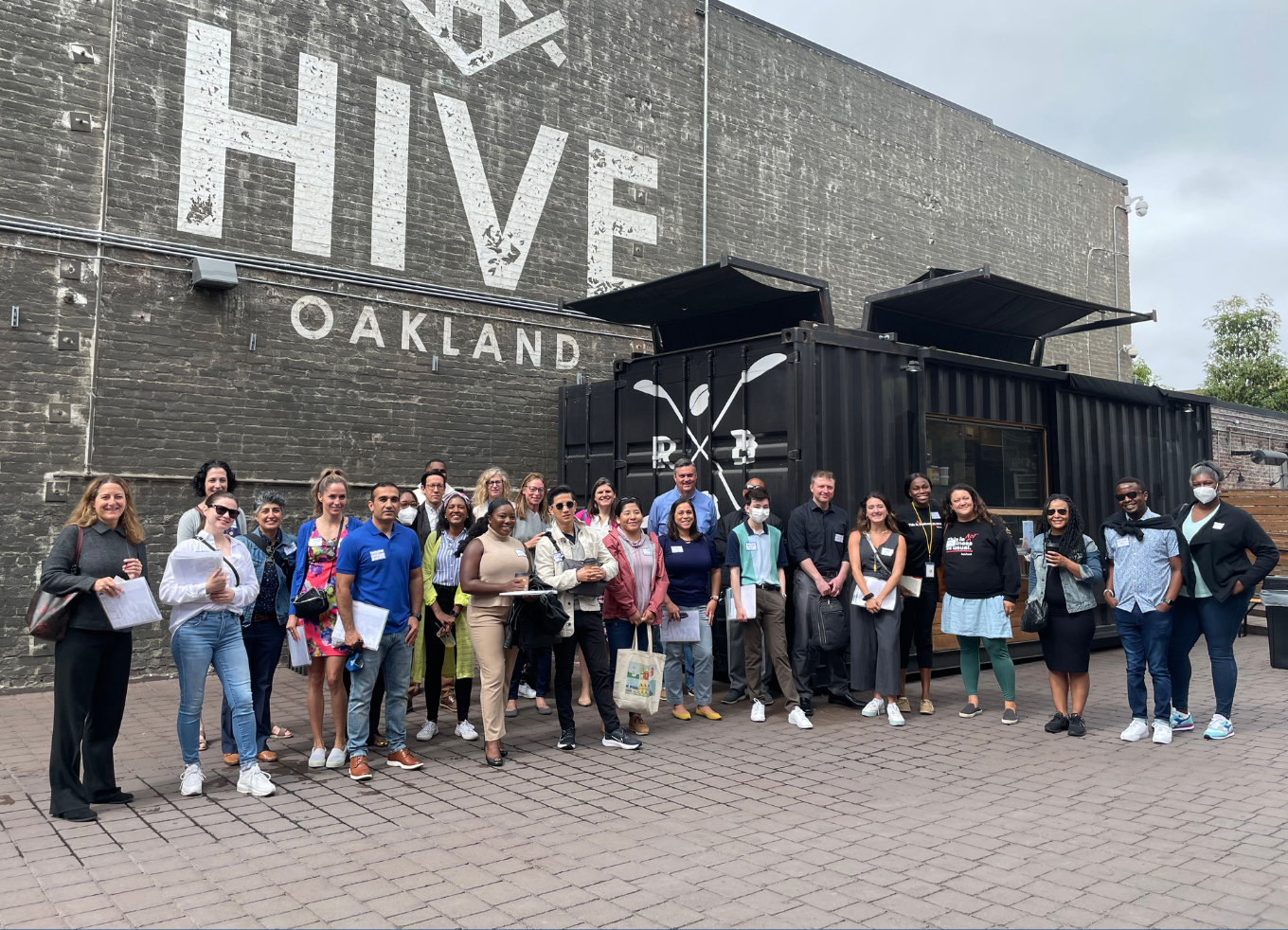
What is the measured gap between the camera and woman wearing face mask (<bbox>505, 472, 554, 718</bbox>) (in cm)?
756

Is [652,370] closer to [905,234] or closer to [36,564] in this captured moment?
[36,564]

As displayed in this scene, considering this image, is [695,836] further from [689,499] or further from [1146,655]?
[1146,655]

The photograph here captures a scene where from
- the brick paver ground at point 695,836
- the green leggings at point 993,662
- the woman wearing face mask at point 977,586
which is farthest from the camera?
the green leggings at point 993,662

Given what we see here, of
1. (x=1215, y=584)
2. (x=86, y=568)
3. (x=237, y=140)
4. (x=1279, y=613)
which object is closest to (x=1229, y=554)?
(x=1215, y=584)

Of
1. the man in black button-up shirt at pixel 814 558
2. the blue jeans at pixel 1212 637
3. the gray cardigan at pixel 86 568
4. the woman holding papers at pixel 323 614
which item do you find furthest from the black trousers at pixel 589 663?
the blue jeans at pixel 1212 637

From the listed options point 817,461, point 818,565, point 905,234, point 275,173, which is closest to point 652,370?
point 817,461

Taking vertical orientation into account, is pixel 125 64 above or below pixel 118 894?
above

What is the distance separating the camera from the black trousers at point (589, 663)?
6605 millimetres

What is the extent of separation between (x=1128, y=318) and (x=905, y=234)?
6625 mm

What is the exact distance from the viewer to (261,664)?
21.0ft

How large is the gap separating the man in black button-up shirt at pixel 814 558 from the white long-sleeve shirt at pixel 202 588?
408 cm

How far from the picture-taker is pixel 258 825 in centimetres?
493

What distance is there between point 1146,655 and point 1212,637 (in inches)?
17.8

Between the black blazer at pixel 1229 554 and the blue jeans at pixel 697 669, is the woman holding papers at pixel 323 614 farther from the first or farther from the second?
the black blazer at pixel 1229 554
